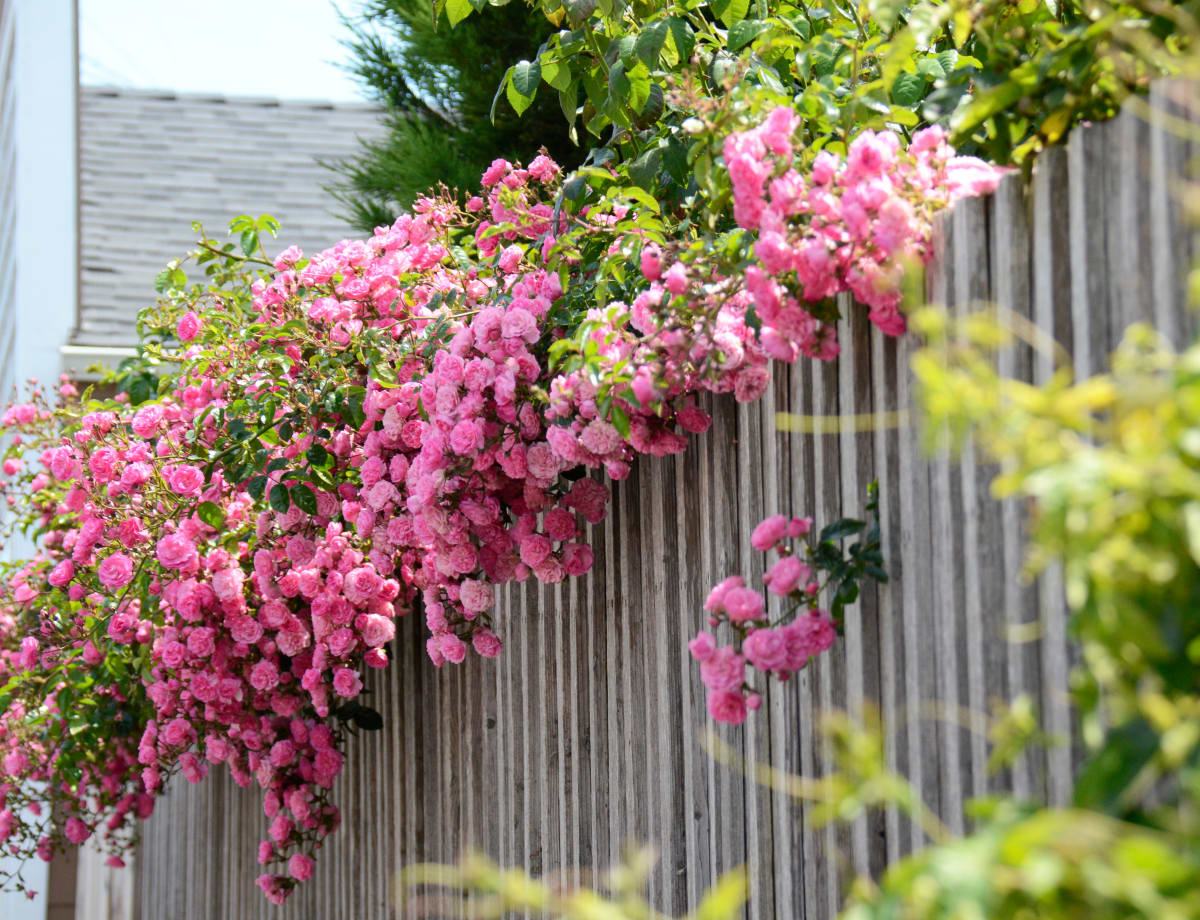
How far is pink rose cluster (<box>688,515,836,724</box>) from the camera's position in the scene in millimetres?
2141

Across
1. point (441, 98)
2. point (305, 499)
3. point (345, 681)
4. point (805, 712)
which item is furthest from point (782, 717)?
point (441, 98)

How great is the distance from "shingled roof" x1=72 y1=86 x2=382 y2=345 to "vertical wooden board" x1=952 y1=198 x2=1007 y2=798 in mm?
6761

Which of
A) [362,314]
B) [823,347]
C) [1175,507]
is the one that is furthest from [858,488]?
[362,314]

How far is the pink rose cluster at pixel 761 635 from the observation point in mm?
2141

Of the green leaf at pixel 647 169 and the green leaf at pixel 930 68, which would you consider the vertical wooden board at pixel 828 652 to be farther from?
the green leaf at pixel 647 169

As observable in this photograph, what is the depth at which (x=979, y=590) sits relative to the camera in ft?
6.27

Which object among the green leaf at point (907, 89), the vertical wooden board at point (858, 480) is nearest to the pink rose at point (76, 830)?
the vertical wooden board at point (858, 480)

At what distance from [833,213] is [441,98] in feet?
17.0

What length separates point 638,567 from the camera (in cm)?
304

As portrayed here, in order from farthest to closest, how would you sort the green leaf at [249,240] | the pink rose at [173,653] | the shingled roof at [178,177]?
the shingled roof at [178,177]
the pink rose at [173,653]
the green leaf at [249,240]

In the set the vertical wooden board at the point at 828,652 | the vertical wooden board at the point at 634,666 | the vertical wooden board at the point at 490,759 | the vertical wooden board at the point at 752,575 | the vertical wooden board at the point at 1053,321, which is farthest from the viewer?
the vertical wooden board at the point at 490,759

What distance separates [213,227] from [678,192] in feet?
21.1

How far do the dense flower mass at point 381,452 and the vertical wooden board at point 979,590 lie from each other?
254mm

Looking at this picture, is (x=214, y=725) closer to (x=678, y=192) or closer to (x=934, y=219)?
(x=678, y=192)
